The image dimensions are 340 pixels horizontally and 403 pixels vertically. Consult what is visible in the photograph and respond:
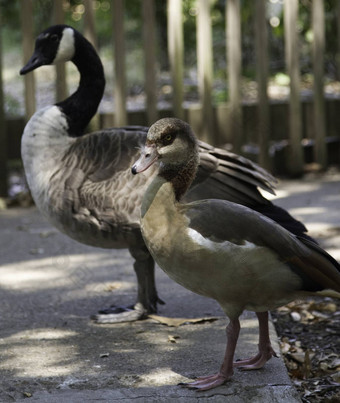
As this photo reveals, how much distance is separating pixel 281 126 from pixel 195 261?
5542 millimetres

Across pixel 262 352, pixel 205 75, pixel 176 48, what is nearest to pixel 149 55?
pixel 176 48

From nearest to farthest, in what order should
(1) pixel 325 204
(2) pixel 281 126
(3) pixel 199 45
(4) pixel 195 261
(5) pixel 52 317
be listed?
(4) pixel 195 261, (5) pixel 52 317, (1) pixel 325 204, (3) pixel 199 45, (2) pixel 281 126

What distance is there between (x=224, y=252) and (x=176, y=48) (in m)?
4.50

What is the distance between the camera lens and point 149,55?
282 inches

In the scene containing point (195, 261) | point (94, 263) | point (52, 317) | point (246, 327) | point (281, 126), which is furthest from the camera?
point (281, 126)

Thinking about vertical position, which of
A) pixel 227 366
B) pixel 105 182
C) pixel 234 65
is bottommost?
pixel 227 366

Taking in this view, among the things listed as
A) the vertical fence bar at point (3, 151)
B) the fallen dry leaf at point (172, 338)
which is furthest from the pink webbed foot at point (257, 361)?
the vertical fence bar at point (3, 151)

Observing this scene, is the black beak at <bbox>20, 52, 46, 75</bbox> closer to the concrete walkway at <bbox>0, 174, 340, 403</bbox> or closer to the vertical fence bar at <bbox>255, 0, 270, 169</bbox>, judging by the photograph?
the concrete walkway at <bbox>0, 174, 340, 403</bbox>

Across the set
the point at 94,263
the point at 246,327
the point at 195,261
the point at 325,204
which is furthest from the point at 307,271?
the point at 325,204

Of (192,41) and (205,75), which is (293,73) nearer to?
(205,75)

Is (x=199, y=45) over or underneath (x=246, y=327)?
over

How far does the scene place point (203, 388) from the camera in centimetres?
312

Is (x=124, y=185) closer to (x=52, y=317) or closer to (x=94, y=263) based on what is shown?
(x=52, y=317)

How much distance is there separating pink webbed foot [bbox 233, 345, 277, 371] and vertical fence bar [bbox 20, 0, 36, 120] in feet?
13.9
